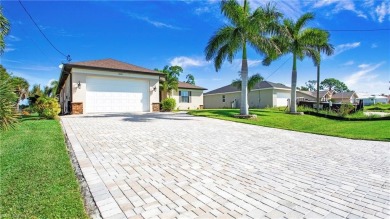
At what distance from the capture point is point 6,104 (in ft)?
14.4

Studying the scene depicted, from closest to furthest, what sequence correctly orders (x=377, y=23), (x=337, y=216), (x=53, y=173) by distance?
1. (x=337, y=216)
2. (x=53, y=173)
3. (x=377, y=23)

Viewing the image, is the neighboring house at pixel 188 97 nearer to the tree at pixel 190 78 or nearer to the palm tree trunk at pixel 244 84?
the tree at pixel 190 78

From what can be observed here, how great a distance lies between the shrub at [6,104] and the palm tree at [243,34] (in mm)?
12804

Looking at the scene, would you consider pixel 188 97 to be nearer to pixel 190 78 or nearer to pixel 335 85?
pixel 190 78

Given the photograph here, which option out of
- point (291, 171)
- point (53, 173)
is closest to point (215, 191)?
point (291, 171)

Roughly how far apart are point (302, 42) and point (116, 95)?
16.4 meters

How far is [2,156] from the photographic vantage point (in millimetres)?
5156

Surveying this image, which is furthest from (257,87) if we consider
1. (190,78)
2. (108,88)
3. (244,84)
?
(108,88)

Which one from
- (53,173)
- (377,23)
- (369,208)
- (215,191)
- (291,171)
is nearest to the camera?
(369,208)

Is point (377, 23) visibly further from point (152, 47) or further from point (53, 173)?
point (53, 173)

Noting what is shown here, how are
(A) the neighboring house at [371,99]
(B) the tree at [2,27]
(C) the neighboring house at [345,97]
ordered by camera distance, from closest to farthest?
(B) the tree at [2,27] → (C) the neighboring house at [345,97] → (A) the neighboring house at [371,99]

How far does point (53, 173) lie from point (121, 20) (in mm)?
12138

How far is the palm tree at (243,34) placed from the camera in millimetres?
14438

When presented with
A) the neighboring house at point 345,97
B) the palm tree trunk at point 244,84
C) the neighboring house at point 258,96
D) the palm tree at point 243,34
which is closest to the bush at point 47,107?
the palm tree at point 243,34
